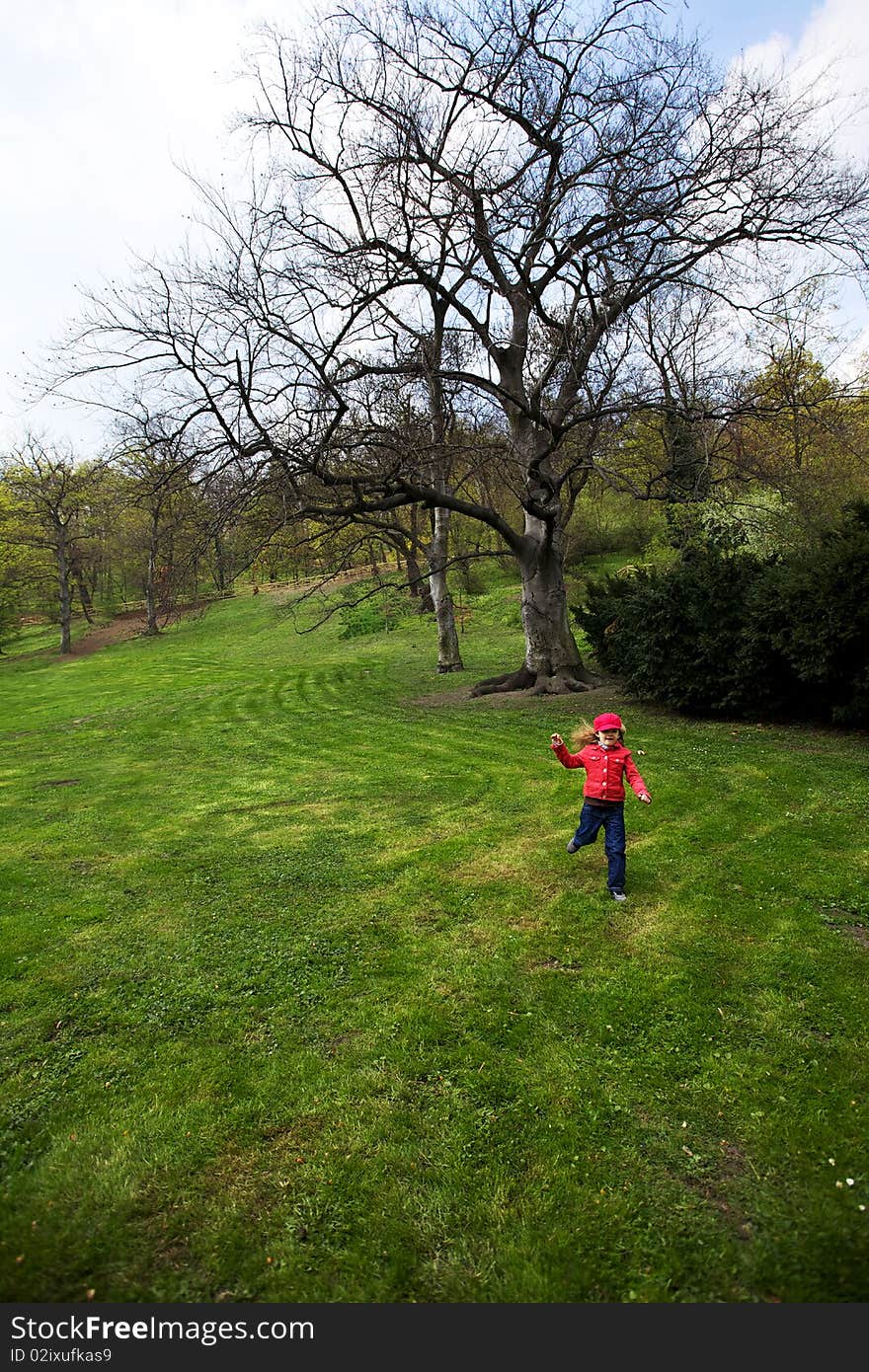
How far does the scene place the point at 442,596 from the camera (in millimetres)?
16453

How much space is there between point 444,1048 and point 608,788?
253 centimetres

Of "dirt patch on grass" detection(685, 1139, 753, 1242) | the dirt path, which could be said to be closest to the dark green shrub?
"dirt patch on grass" detection(685, 1139, 753, 1242)

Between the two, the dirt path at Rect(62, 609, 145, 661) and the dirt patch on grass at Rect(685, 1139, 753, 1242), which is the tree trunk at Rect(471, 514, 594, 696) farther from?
the dirt path at Rect(62, 609, 145, 661)

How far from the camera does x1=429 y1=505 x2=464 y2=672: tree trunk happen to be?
51.5ft

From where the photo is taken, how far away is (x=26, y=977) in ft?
14.4

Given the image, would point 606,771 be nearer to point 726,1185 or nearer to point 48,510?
point 726,1185

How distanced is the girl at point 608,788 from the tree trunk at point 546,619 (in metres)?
7.72

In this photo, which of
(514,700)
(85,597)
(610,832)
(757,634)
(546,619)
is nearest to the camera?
(610,832)

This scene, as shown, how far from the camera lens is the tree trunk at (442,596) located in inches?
618

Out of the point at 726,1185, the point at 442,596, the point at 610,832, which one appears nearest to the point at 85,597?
the point at 442,596

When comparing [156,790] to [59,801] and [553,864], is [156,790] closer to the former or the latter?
[59,801]

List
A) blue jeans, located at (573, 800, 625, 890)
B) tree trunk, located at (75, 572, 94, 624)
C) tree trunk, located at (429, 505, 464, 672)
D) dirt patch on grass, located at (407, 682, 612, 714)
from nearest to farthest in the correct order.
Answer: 1. blue jeans, located at (573, 800, 625, 890)
2. dirt patch on grass, located at (407, 682, 612, 714)
3. tree trunk, located at (429, 505, 464, 672)
4. tree trunk, located at (75, 572, 94, 624)

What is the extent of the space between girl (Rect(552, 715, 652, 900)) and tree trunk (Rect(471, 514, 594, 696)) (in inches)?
304

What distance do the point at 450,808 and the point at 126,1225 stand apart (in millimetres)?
5173
